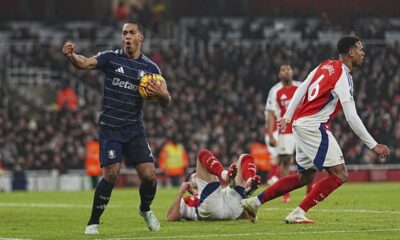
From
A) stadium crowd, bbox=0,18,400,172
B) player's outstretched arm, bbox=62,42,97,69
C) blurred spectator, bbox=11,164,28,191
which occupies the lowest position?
blurred spectator, bbox=11,164,28,191

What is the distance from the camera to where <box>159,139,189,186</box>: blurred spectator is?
32.6 metres

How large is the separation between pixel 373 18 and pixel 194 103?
8.62 metres

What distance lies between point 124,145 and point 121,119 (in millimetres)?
295

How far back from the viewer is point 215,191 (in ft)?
44.0

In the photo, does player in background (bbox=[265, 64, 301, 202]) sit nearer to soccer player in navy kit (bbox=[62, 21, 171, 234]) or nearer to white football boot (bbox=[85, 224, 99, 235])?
soccer player in navy kit (bbox=[62, 21, 171, 234])

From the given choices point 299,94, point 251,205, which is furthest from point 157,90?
point 251,205

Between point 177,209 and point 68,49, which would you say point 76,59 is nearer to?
point 68,49

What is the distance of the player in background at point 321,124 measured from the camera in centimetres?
1240

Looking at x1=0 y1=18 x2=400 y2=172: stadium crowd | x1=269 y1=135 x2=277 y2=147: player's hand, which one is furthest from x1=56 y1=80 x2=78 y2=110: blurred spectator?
x1=269 y1=135 x2=277 y2=147: player's hand

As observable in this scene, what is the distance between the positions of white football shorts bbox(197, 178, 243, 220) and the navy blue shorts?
1.38 m

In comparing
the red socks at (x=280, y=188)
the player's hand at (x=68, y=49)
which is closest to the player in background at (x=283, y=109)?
the red socks at (x=280, y=188)

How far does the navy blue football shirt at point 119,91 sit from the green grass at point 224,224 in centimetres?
124

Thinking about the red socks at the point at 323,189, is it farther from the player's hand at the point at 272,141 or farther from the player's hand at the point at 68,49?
the player's hand at the point at 272,141

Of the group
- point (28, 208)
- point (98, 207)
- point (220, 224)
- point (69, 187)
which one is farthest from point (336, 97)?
point (69, 187)
